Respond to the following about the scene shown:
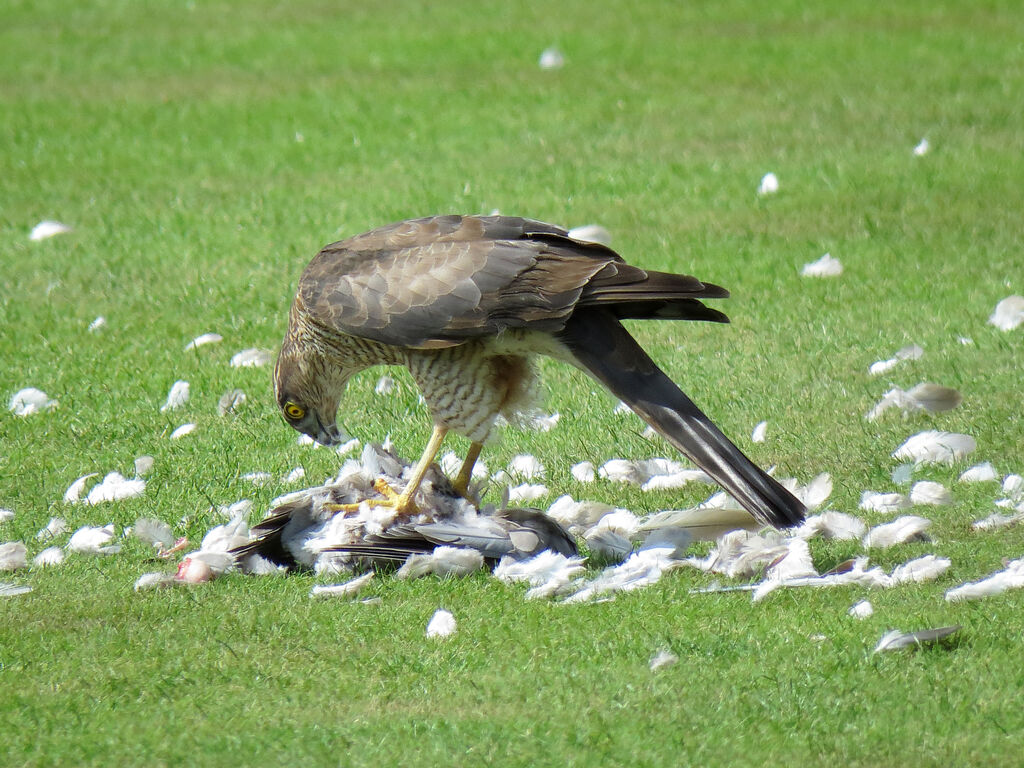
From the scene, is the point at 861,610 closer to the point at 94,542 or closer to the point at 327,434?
the point at 327,434

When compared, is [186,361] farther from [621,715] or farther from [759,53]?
[759,53]

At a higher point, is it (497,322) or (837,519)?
(497,322)

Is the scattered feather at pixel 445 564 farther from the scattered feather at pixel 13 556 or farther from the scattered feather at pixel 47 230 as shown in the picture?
the scattered feather at pixel 47 230

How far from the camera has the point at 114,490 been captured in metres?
6.52

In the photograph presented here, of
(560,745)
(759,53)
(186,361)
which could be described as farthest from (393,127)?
(560,745)

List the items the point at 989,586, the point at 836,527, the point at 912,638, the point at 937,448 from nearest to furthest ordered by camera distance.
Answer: the point at 912,638 < the point at 989,586 < the point at 836,527 < the point at 937,448

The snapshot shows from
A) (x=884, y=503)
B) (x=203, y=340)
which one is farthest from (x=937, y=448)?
(x=203, y=340)

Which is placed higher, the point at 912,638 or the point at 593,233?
the point at 912,638

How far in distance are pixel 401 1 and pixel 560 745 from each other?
15739mm

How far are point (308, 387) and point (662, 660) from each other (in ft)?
7.79

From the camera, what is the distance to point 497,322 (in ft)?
18.2

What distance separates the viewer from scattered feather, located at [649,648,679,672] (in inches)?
177

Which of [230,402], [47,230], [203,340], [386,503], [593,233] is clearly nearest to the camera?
[386,503]

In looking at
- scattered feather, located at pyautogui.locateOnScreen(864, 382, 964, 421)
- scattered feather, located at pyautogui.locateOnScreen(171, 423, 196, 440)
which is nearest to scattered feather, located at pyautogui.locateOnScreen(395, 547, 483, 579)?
scattered feather, located at pyautogui.locateOnScreen(171, 423, 196, 440)
